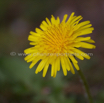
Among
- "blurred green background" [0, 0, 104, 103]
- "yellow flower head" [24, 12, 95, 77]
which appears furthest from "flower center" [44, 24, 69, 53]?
"blurred green background" [0, 0, 104, 103]

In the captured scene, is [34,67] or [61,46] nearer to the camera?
[61,46]

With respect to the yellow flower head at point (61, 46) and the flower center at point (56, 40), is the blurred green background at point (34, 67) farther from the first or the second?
the flower center at point (56, 40)

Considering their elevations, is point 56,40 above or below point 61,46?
above

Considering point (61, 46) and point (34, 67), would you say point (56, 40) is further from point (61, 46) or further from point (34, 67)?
point (34, 67)

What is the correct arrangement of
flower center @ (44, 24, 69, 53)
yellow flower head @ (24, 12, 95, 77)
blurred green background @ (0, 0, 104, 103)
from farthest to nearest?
blurred green background @ (0, 0, 104, 103) < flower center @ (44, 24, 69, 53) < yellow flower head @ (24, 12, 95, 77)

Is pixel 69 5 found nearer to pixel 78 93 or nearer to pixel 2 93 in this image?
pixel 78 93

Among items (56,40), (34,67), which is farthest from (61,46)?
(34,67)

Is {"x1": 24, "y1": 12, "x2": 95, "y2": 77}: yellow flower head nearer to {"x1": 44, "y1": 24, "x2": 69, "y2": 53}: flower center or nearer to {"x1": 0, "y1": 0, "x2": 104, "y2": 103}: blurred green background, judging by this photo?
{"x1": 44, "y1": 24, "x2": 69, "y2": 53}: flower center

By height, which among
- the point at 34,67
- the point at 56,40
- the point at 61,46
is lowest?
the point at 61,46
